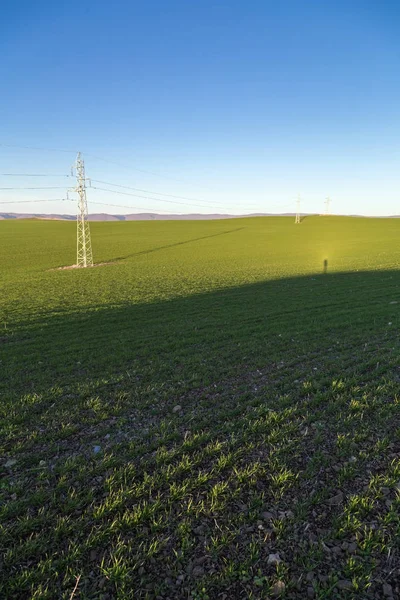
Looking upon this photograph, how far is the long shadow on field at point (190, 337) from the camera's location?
10688 mm

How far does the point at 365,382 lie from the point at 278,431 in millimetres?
3875

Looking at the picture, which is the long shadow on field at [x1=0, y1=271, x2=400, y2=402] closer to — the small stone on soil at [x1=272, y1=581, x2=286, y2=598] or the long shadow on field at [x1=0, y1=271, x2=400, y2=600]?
the long shadow on field at [x1=0, y1=271, x2=400, y2=600]

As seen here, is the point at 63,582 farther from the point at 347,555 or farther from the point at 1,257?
the point at 1,257

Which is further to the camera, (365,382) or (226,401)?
(365,382)

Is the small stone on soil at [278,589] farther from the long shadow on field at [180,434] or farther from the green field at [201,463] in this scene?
the long shadow on field at [180,434]

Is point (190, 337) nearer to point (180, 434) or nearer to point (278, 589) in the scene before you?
point (180, 434)

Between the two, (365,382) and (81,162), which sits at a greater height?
(81,162)

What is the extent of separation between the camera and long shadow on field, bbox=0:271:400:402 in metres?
10.7

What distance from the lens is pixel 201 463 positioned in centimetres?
616

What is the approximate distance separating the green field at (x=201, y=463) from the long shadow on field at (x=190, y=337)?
106mm

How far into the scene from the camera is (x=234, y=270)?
125 ft

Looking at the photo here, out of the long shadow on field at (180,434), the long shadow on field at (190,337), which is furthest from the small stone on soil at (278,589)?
the long shadow on field at (190,337)

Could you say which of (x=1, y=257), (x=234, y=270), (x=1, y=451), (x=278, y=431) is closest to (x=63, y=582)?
(x=1, y=451)

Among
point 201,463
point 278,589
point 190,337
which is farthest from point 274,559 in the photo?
point 190,337
